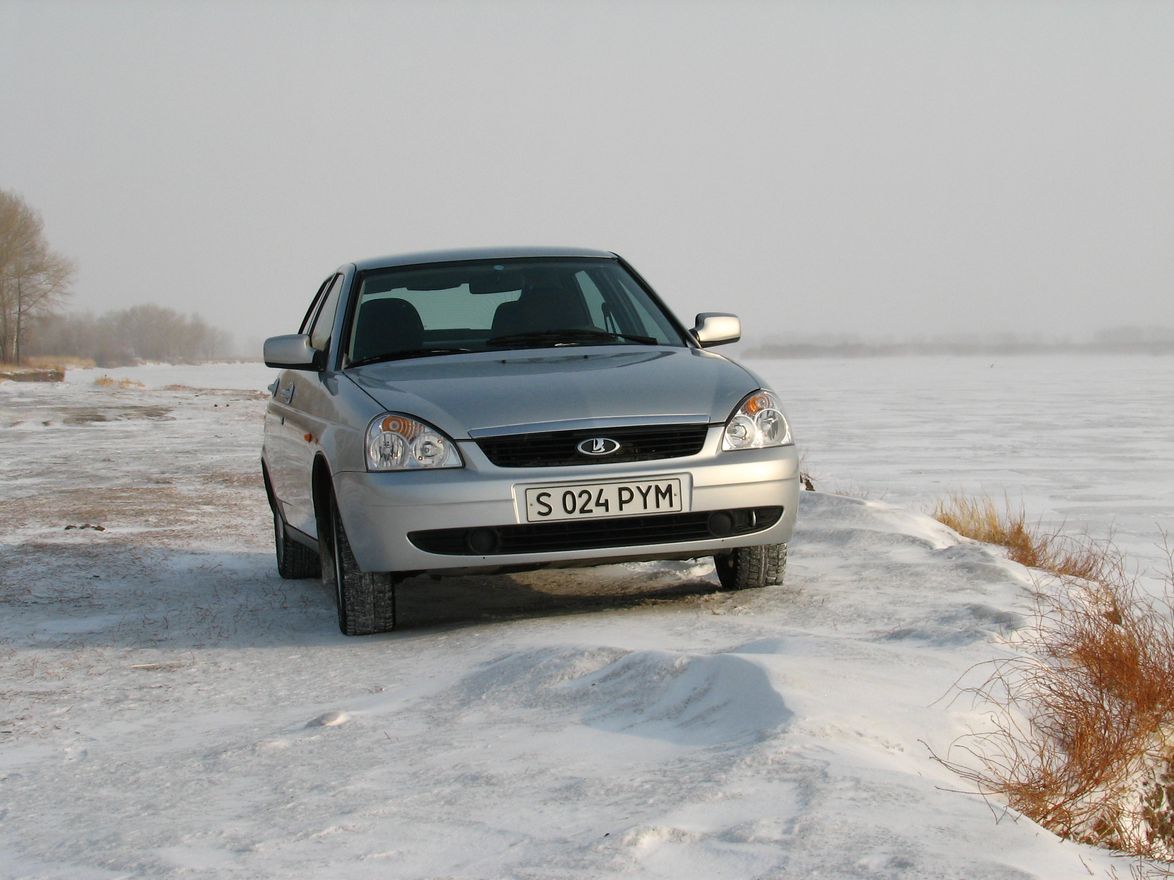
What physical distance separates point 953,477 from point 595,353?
37.5 ft

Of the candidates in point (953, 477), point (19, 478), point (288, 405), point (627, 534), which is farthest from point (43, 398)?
point (627, 534)

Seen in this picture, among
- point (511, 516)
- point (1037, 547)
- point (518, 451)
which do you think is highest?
point (518, 451)

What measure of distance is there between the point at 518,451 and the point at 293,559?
9.32 ft

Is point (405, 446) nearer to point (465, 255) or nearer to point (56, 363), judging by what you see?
point (465, 255)

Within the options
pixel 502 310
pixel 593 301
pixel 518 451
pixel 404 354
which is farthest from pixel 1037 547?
pixel 518 451

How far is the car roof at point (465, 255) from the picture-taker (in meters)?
7.00

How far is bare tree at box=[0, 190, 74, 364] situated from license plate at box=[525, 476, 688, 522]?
7831 cm

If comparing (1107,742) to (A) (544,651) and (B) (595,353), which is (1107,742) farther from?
(B) (595,353)

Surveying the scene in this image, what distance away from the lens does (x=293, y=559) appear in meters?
7.78

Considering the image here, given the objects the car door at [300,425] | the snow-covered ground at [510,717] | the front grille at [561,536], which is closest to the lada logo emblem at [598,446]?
the front grille at [561,536]

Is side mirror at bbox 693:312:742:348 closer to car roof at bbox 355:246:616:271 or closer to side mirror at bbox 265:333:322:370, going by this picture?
car roof at bbox 355:246:616:271

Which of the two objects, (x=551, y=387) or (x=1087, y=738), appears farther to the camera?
(x=551, y=387)

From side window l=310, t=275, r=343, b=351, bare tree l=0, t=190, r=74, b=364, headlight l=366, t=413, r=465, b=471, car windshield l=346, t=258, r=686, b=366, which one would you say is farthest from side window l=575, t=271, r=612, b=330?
bare tree l=0, t=190, r=74, b=364

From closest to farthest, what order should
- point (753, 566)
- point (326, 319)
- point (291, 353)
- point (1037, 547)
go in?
point (753, 566) → point (291, 353) → point (326, 319) → point (1037, 547)
